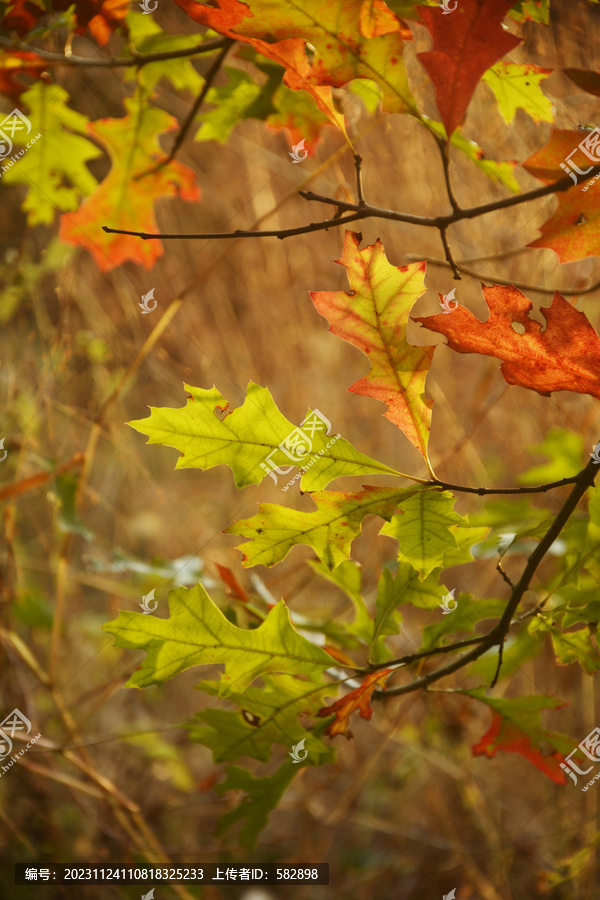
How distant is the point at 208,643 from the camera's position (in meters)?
0.63

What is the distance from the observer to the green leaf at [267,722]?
0.66 m

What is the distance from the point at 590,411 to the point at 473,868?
1150 millimetres

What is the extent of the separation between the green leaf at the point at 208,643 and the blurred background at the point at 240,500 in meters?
0.48

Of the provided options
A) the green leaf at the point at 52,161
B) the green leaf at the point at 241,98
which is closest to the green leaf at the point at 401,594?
the green leaf at the point at 241,98

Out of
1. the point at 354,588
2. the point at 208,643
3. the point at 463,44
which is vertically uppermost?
the point at 463,44

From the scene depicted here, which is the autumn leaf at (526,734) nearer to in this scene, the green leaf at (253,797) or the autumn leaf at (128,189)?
the green leaf at (253,797)

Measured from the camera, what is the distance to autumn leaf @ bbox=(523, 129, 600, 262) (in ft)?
2.11

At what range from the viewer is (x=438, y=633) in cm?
72

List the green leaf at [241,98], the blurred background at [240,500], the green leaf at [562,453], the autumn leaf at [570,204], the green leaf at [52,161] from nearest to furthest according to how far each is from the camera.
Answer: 1. the autumn leaf at [570,204]
2. the green leaf at [241,98]
3. the green leaf at [52,161]
4. the green leaf at [562,453]
5. the blurred background at [240,500]

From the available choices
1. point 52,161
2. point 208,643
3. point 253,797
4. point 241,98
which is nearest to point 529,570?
point 208,643

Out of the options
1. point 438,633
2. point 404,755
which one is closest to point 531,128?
point 438,633

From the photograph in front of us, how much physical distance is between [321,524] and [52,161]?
922 mm

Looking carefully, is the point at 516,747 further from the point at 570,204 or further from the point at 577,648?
the point at 570,204

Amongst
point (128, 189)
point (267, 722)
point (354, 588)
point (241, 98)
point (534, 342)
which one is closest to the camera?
point (534, 342)
